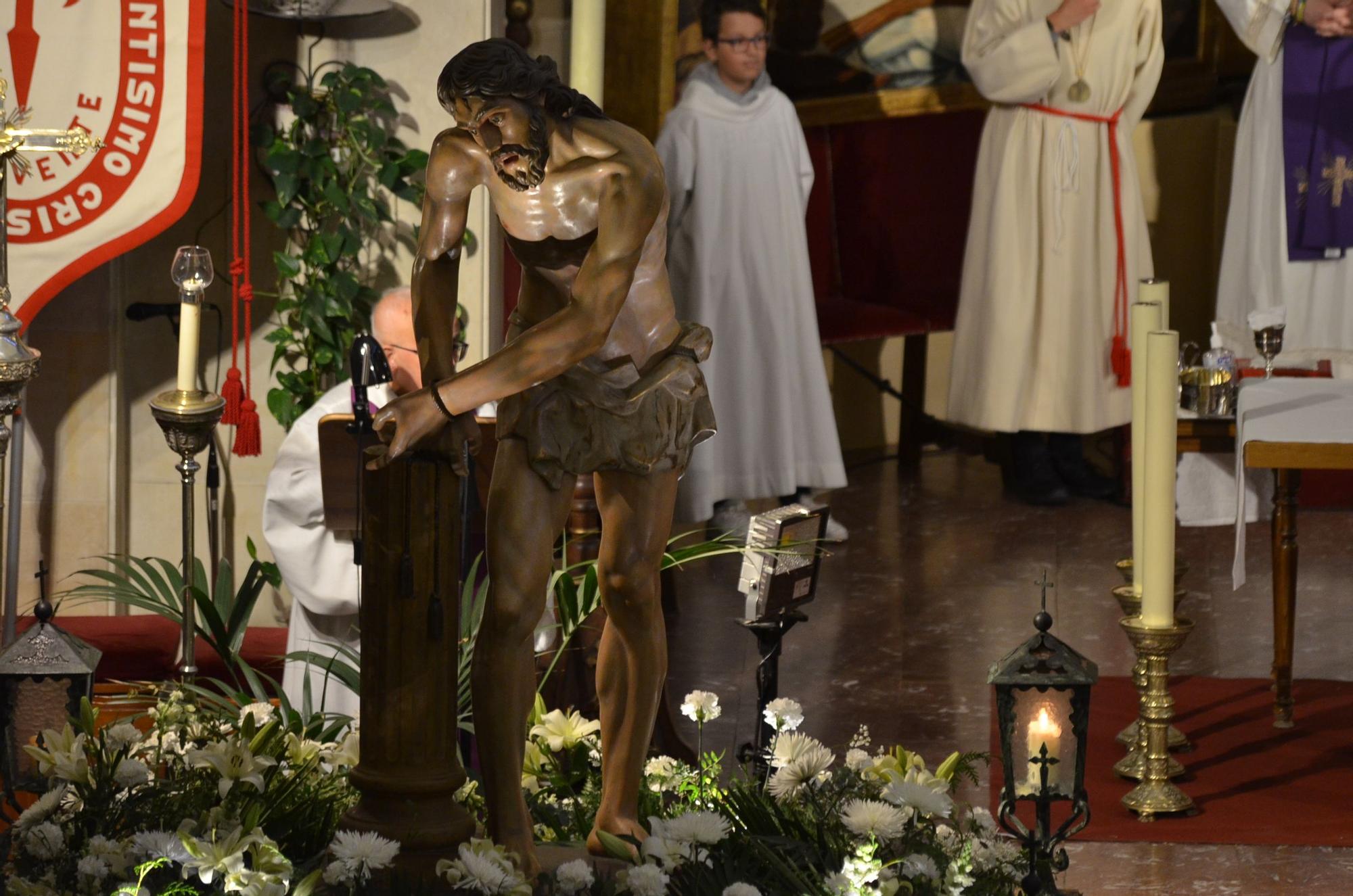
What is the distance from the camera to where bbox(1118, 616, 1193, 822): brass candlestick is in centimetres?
461

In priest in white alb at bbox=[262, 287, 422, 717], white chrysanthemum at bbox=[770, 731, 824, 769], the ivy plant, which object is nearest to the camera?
white chrysanthemum at bbox=[770, 731, 824, 769]

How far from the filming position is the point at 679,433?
296 cm

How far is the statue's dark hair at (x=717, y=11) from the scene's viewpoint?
739cm

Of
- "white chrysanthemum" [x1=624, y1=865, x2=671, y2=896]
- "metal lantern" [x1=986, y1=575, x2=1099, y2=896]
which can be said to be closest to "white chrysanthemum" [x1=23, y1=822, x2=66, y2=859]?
"white chrysanthemum" [x1=624, y1=865, x2=671, y2=896]

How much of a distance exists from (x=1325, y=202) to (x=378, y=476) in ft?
→ 19.8

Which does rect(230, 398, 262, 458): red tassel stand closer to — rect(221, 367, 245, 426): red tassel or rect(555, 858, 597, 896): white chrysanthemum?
rect(221, 367, 245, 426): red tassel

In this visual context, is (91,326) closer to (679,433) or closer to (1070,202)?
(679,433)

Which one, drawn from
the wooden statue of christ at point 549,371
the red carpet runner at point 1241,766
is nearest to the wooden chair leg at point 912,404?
the red carpet runner at point 1241,766

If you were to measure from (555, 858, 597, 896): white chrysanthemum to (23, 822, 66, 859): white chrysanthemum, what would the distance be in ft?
2.42

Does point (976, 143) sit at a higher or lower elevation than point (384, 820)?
higher

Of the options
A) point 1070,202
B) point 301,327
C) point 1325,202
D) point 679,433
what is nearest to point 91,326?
point 301,327

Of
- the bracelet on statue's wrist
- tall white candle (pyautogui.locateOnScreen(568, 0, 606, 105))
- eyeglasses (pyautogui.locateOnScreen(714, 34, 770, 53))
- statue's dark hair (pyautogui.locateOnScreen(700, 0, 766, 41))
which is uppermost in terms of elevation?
statue's dark hair (pyautogui.locateOnScreen(700, 0, 766, 41))

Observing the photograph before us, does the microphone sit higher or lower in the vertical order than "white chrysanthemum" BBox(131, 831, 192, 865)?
higher

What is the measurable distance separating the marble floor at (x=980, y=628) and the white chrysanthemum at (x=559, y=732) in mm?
1227
